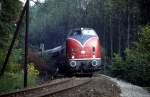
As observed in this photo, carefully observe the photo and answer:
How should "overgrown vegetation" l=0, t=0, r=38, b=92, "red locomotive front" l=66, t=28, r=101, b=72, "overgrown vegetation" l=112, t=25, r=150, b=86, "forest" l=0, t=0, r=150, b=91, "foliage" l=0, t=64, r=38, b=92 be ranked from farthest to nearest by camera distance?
"red locomotive front" l=66, t=28, r=101, b=72 < "overgrown vegetation" l=112, t=25, r=150, b=86 < "forest" l=0, t=0, r=150, b=91 < "overgrown vegetation" l=0, t=0, r=38, b=92 < "foliage" l=0, t=64, r=38, b=92

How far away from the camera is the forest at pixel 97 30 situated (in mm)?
26266

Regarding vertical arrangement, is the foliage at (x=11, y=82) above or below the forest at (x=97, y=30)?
below

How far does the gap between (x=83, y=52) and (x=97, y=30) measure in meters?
41.2

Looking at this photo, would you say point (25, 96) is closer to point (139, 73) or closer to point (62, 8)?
point (139, 73)

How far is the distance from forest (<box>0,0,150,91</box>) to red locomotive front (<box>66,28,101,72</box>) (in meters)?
2.40

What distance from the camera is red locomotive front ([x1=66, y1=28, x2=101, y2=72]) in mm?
30541

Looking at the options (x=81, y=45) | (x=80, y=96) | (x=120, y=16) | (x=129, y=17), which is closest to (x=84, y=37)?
(x=81, y=45)

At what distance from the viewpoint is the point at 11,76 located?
24.6 meters

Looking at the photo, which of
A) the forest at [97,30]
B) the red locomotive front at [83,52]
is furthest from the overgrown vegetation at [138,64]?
the red locomotive front at [83,52]

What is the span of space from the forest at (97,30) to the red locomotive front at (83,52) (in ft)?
7.87

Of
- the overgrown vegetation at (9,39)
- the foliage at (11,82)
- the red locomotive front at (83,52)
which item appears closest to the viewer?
the foliage at (11,82)

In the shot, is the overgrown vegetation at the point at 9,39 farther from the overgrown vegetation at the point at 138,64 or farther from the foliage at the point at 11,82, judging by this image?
the overgrown vegetation at the point at 138,64

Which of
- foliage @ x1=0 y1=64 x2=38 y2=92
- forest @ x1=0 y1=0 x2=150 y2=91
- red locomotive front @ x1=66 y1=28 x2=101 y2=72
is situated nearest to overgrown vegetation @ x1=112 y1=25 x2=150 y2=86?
forest @ x1=0 y1=0 x2=150 y2=91

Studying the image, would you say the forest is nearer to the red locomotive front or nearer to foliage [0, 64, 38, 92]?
foliage [0, 64, 38, 92]
